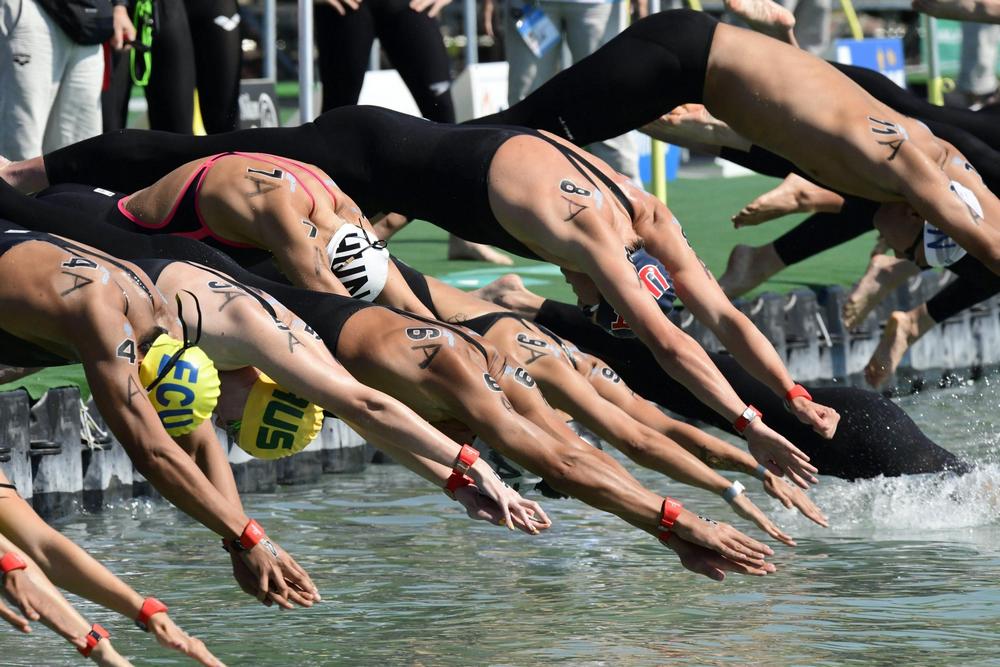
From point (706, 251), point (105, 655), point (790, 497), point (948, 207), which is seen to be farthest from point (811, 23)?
point (105, 655)

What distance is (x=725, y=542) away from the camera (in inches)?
255

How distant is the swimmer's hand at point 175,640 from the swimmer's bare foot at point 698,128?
165 inches

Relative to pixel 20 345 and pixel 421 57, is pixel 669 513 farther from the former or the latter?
pixel 421 57

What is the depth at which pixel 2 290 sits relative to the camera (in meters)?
5.99

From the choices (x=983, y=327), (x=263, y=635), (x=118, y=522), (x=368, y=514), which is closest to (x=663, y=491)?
(x=368, y=514)

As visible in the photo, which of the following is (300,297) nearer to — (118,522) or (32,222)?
(32,222)

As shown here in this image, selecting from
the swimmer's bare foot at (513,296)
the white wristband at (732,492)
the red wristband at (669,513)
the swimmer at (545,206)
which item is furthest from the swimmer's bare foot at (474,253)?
the red wristband at (669,513)

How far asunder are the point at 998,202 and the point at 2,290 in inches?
157

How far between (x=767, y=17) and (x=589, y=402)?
236 cm

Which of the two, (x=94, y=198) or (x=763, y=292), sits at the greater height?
(x=94, y=198)

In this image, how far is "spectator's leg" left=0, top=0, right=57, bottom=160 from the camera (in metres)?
9.60

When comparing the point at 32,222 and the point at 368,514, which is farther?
the point at 368,514

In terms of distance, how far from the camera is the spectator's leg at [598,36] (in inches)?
478

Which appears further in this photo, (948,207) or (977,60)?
(977,60)
